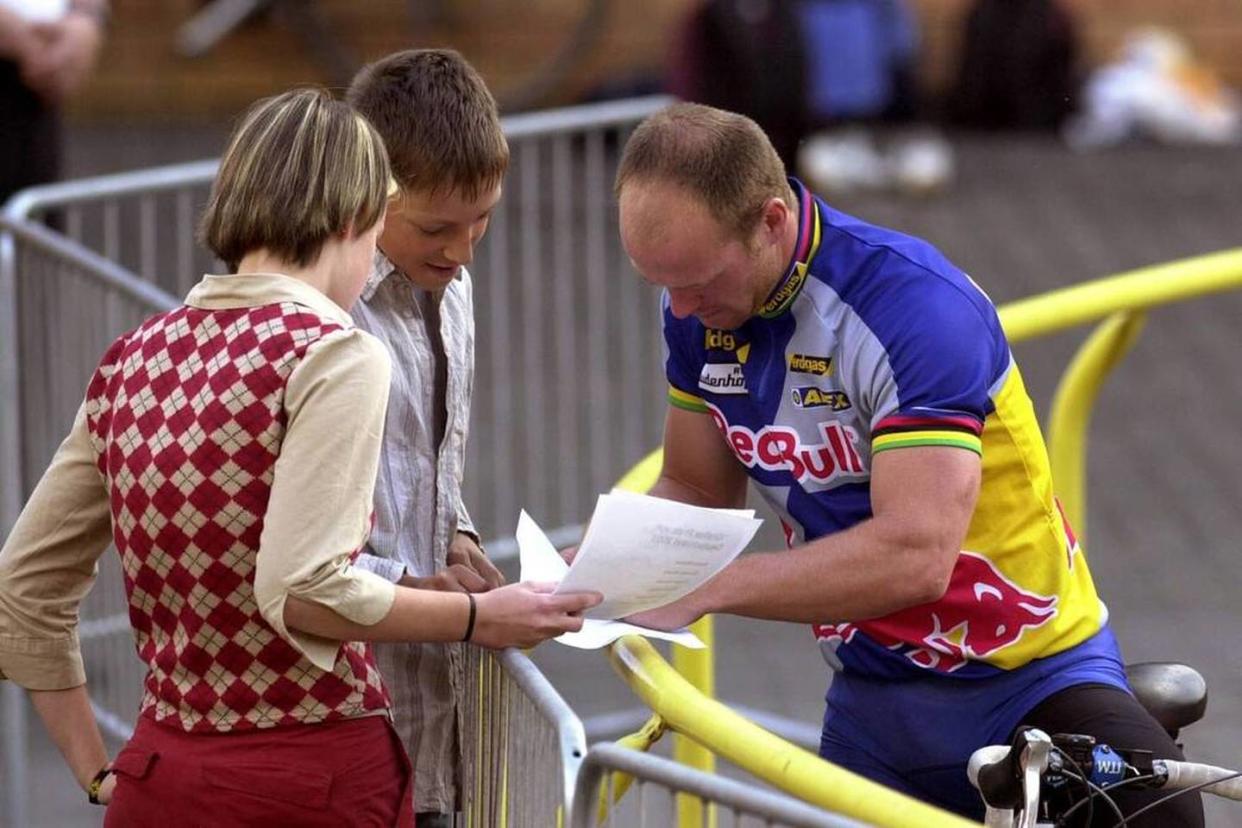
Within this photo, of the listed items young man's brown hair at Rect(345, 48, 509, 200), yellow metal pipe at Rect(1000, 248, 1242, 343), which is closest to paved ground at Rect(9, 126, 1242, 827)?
yellow metal pipe at Rect(1000, 248, 1242, 343)

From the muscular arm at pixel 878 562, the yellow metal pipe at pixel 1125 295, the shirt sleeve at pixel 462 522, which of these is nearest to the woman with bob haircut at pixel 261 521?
the muscular arm at pixel 878 562

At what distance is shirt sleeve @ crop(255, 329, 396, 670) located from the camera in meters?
2.63

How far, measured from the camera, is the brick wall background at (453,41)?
45.0ft

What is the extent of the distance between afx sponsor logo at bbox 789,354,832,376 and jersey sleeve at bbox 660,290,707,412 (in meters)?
0.22

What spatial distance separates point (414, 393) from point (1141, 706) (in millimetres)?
1238

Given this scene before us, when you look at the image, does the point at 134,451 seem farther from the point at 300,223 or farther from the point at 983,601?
the point at 983,601

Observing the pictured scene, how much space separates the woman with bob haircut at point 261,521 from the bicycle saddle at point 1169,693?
42.8 inches

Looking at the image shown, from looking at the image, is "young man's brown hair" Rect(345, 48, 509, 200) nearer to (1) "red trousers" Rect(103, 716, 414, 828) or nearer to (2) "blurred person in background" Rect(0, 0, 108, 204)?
(1) "red trousers" Rect(103, 716, 414, 828)

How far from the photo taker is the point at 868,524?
319 centimetres

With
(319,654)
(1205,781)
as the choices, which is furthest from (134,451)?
(1205,781)

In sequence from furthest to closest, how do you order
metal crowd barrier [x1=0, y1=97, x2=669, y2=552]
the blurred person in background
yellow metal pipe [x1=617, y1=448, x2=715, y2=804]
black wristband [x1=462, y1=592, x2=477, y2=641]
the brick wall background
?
the brick wall background < the blurred person in background < metal crowd barrier [x1=0, y1=97, x2=669, y2=552] < yellow metal pipe [x1=617, y1=448, x2=715, y2=804] < black wristband [x1=462, y1=592, x2=477, y2=641]

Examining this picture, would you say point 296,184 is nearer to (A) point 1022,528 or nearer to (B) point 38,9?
(A) point 1022,528

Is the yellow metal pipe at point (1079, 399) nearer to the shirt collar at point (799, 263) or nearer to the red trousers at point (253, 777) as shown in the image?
the shirt collar at point (799, 263)

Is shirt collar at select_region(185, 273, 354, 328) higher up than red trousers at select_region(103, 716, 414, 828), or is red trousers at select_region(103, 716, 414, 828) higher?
shirt collar at select_region(185, 273, 354, 328)
